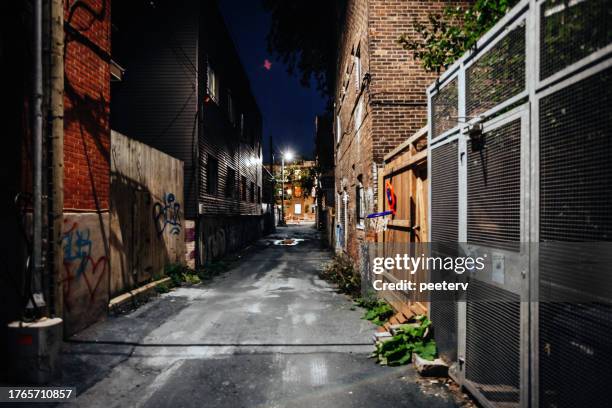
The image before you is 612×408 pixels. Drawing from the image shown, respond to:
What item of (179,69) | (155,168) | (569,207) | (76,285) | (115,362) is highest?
(179,69)

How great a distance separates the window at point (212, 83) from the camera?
12820mm

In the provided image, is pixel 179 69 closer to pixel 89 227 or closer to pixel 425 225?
pixel 89 227

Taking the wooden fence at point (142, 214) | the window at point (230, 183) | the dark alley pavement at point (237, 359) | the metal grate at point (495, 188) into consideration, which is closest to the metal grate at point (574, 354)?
the metal grate at point (495, 188)

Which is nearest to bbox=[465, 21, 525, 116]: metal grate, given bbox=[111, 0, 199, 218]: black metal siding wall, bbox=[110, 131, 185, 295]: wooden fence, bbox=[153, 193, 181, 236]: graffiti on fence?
bbox=[110, 131, 185, 295]: wooden fence

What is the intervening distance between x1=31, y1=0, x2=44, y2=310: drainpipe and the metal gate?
15.0 ft

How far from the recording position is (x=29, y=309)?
12.9 ft

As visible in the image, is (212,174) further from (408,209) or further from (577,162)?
(577,162)

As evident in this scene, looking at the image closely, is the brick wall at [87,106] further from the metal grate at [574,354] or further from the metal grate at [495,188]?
the metal grate at [574,354]

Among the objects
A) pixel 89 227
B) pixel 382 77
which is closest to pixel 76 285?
pixel 89 227

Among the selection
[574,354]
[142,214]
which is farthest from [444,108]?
[142,214]

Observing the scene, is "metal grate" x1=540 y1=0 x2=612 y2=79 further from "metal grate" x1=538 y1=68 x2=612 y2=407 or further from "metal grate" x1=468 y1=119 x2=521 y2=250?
"metal grate" x1=468 y1=119 x2=521 y2=250

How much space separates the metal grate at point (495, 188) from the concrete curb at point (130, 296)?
5686mm

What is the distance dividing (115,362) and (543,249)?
456 centimetres

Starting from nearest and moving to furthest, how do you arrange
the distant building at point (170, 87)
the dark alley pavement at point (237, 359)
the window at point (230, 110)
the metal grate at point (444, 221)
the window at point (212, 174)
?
the dark alley pavement at point (237, 359), the metal grate at point (444, 221), the distant building at point (170, 87), the window at point (212, 174), the window at point (230, 110)
